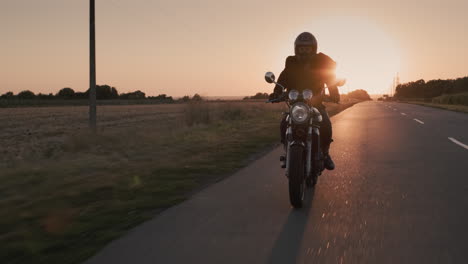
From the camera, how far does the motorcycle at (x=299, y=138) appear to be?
474 centimetres

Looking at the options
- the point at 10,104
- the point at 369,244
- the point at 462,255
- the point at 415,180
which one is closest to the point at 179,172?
the point at 415,180

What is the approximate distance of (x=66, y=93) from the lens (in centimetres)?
9362

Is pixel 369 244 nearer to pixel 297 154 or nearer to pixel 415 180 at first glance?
pixel 297 154

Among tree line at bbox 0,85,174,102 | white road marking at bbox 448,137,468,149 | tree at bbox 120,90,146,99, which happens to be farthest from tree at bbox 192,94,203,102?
tree at bbox 120,90,146,99

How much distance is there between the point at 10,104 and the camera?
64812 millimetres

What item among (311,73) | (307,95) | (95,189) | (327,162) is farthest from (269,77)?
(95,189)

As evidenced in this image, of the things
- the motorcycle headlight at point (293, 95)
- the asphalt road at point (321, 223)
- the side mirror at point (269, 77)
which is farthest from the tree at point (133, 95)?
the motorcycle headlight at point (293, 95)

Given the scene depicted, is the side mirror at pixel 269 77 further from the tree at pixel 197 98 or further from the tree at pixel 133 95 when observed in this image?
the tree at pixel 133 95

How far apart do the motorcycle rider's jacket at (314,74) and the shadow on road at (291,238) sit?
4.86ft

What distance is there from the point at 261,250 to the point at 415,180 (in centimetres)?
388

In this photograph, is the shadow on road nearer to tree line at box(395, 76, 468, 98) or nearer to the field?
the field

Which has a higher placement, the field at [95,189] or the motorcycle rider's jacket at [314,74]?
the motorcycle rider's jacket at [314,74]

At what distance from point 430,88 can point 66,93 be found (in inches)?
4955

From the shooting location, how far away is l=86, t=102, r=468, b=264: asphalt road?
3426 mm
